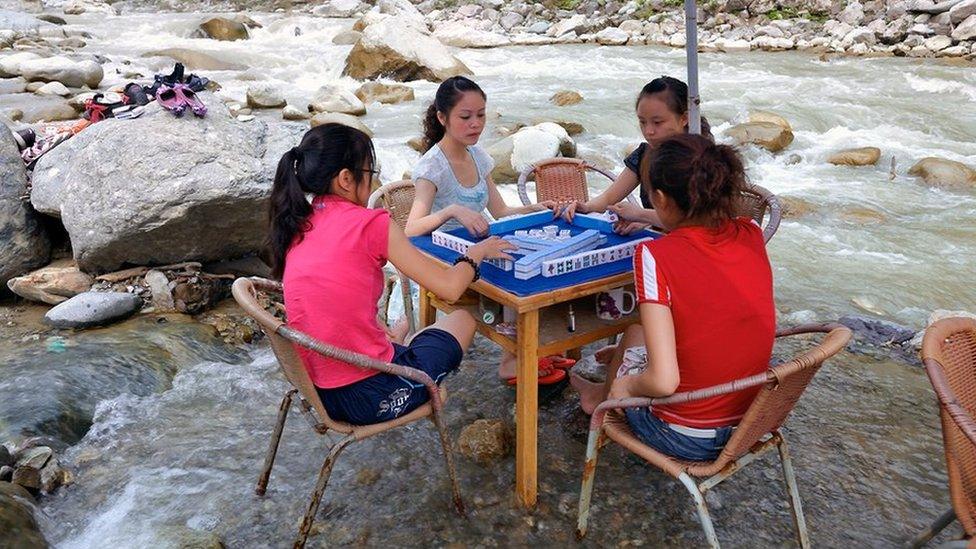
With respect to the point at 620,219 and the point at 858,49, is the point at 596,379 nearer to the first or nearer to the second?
the point at 620,219

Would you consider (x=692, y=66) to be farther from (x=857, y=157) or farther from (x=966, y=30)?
(x=966, y=30)

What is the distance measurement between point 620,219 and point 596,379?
46.2 inches

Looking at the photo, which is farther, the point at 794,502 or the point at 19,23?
the point at 19,23

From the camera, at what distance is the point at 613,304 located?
9.77 feet

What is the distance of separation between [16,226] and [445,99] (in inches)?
132

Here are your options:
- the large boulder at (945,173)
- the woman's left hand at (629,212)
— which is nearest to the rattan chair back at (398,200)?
the woman's left hand at (629,212)

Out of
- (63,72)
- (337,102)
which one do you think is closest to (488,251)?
(337,102)

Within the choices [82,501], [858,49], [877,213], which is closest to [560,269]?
[82,501]

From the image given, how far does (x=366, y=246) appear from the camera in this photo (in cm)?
254

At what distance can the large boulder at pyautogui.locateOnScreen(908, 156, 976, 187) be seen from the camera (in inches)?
315

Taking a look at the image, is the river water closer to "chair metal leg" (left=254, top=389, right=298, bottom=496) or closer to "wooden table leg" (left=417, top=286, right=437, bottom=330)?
"chair metal leg" (left=254, top=389, right=298, bottom=496)

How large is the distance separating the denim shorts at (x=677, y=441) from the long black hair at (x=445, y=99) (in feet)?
6.20

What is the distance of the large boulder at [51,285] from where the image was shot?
4.74 metres

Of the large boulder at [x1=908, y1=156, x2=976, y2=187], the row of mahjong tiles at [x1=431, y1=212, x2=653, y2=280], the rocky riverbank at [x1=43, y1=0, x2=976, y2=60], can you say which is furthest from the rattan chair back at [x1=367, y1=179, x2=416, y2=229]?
the rocky riverbank at [x1=43, y1=0, x2=976, y2=60]
